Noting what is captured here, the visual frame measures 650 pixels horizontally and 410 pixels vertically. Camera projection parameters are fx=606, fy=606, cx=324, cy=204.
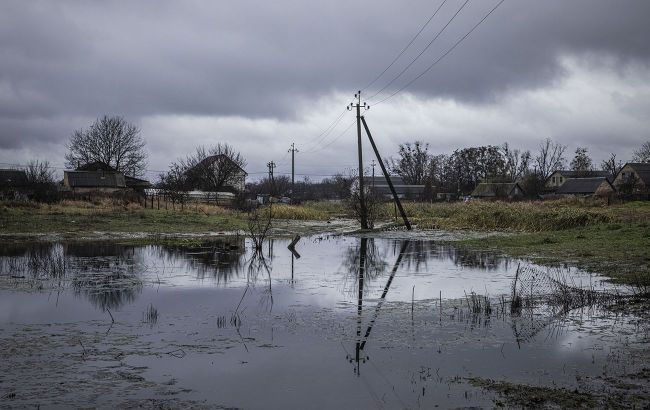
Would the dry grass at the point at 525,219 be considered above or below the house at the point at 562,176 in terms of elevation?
below

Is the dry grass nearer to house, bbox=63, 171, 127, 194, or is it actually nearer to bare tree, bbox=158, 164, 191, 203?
bare tree, bbox=158, 164, 191, 203

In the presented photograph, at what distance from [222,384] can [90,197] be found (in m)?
48.3

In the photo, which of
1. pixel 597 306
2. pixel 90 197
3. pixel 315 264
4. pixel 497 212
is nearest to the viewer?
pixel 597 306

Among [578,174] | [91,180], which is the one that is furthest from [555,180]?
[91,180]

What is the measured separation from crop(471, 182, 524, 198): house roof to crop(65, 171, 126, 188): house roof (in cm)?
5800

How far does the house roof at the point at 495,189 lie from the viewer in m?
99.3

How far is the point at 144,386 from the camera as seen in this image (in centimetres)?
730

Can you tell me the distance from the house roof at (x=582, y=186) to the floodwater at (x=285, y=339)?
88464 millimetres

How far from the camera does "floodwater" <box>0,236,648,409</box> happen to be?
7227 mm

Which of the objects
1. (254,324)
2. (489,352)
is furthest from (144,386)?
(489,352)

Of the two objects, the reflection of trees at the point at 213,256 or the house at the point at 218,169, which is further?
the house at the point at 218,169

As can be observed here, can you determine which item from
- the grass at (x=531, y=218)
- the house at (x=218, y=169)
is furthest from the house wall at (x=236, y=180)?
the grass at (x=531, y=218)

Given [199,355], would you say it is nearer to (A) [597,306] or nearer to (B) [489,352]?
(B) [489,352]

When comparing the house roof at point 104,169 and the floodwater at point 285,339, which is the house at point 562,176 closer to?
the house roof at point 104,169
